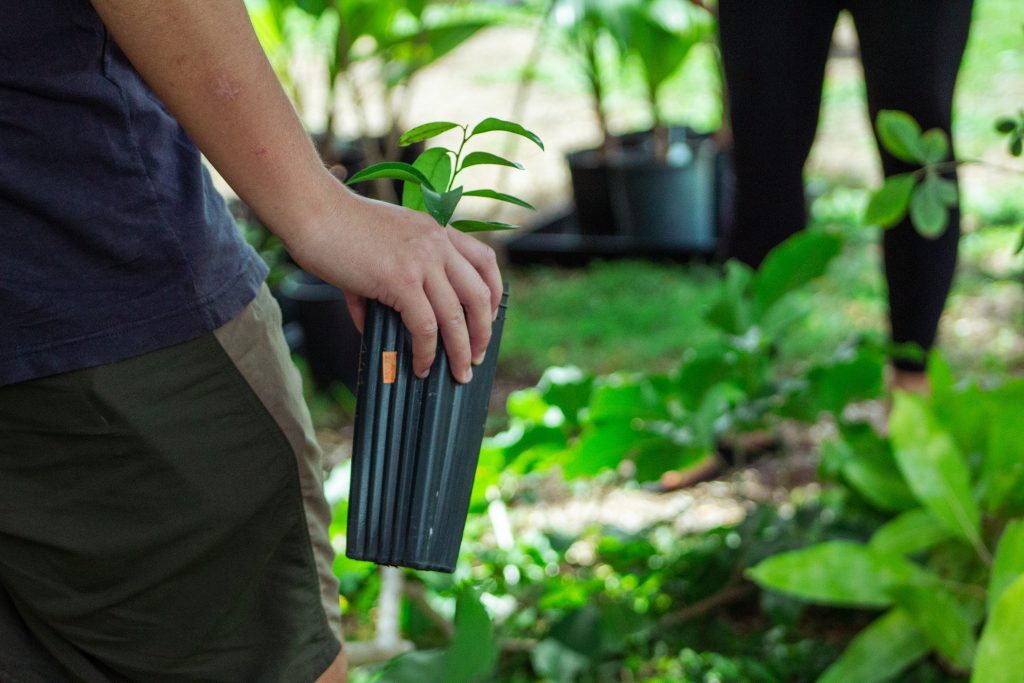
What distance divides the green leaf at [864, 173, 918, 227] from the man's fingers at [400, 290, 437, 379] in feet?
2.29

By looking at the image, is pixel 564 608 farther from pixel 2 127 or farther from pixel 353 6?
pixel 353 6

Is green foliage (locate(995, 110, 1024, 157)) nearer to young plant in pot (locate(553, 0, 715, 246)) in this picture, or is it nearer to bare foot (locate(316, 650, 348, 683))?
bare foot (locate(316, 650, 348, 683))

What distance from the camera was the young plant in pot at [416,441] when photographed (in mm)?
891

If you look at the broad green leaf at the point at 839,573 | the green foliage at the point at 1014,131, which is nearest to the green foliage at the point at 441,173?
the green foliage at the point at 1014,131

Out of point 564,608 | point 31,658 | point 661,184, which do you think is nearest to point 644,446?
point 564,608

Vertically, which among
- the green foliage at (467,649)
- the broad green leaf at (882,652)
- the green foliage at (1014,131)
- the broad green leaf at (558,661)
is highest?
the green foliage at (1014,131)

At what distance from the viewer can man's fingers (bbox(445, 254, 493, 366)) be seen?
82 cm

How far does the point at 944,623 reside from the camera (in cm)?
148

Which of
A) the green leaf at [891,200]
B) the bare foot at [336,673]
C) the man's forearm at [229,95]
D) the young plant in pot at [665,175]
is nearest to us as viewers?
the man's forearm at [229,95]

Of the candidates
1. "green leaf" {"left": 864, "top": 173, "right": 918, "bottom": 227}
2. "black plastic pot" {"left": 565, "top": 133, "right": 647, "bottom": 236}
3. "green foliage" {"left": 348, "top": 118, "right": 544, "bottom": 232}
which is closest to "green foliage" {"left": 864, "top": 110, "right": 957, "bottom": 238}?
"green leaf" {"left": 864, "top": 173, "right": 918, "bottom": 227}

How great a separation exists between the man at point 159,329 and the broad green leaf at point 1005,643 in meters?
0.65

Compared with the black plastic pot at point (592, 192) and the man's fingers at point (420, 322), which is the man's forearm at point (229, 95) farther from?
the black plastic pot at point (592, 192)

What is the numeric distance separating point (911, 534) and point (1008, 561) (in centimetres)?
27

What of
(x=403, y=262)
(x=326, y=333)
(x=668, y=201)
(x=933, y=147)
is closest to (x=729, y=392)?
(x=933, y=147)
